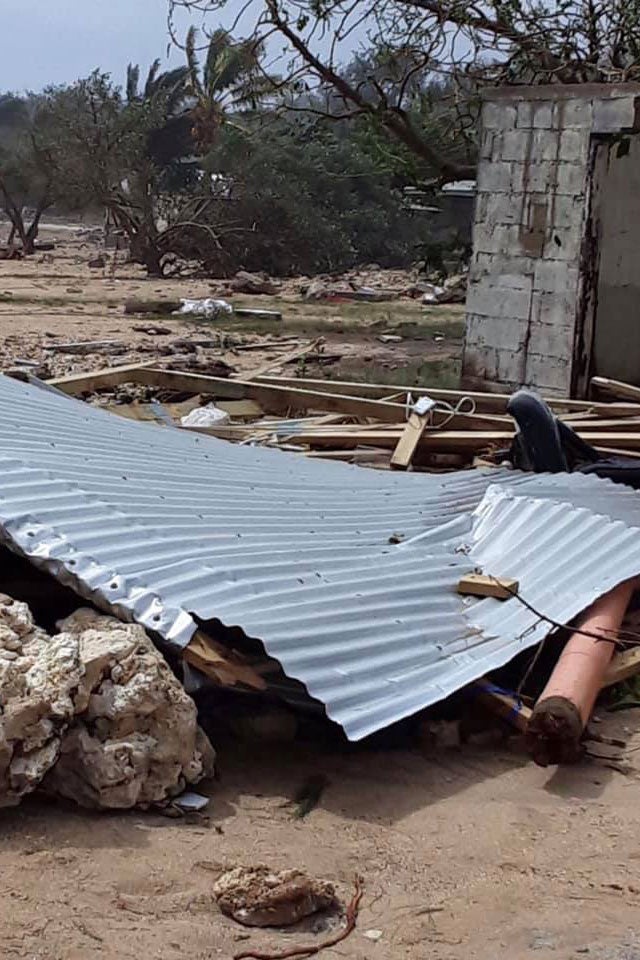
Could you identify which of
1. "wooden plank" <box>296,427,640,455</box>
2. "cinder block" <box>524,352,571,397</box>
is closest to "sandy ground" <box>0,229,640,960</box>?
"wooden plank" <box>296,427,640,455</box>

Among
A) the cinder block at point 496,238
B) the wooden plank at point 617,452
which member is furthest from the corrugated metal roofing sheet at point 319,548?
the cinder block at point 496,238

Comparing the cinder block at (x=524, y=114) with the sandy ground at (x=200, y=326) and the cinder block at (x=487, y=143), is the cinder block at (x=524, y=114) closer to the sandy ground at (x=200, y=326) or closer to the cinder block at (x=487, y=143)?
the cinder block at (x=487, y=143)

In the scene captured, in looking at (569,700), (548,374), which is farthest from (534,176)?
(569,700)

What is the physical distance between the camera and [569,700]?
13.5ft

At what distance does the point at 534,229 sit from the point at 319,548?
714 cm

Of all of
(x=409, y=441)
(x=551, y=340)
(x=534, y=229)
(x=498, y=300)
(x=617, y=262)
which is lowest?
(x=409, y=441)

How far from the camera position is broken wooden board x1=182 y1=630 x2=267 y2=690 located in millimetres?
4055

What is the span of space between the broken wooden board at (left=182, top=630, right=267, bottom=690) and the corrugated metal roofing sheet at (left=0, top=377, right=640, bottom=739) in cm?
7

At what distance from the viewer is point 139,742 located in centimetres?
377

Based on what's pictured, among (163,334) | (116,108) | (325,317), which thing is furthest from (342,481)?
(116,108)

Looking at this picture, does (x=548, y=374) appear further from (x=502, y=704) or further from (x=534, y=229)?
Answer: (x=502, y=704)

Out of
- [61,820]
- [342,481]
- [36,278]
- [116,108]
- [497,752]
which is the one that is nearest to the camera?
[61,820]

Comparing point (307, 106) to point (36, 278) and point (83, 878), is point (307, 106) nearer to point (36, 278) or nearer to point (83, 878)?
point (36, 278)

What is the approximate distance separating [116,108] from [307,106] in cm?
1716
